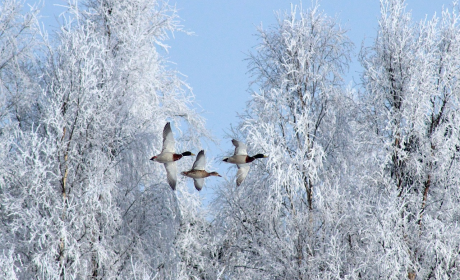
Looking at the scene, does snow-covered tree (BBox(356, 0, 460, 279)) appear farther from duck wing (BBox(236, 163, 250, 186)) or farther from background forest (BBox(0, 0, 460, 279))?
duck wing (BBox(236, 163, 250, 186))

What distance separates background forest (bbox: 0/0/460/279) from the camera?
9.89 metres

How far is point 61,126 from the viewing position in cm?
1035

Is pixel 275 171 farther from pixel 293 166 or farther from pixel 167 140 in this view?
pixel 167 140

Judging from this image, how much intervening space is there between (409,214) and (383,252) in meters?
0.94

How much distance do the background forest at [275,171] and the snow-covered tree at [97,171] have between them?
0.11ft

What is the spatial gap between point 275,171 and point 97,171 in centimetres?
284

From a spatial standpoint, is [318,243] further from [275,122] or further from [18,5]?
[18,5]

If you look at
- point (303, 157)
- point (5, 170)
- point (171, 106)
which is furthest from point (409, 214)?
point (5, 170)

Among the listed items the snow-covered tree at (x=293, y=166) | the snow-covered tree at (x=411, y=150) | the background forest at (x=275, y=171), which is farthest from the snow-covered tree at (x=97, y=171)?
the snow-covered tree at (x=411, y=150)

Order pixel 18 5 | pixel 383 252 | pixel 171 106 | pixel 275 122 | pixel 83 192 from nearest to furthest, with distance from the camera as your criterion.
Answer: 1. pixel 383 252
2. pixel 83 192
3. pixel 275 122
4. pixel 171 106
5. pixel 18 5

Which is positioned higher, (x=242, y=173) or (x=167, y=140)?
(x=167, y=140)

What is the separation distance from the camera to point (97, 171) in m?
10.5

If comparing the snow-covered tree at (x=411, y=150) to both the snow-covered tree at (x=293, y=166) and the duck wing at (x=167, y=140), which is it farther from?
the duck wing at (x=167, y=140)

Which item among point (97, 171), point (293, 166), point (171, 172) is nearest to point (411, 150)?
point (293, 166)
